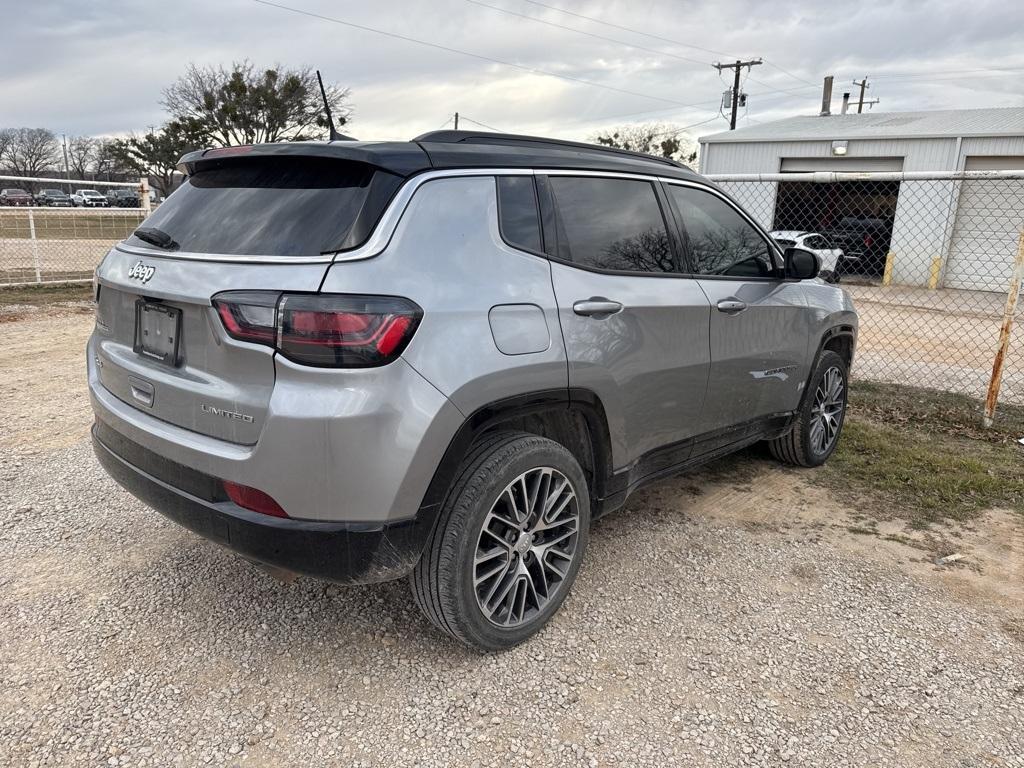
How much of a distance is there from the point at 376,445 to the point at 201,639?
127 centimetres

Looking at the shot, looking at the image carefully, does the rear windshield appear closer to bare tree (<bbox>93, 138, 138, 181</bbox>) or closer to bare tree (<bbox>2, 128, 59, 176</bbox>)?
bare tree (<bbox>93, 138, 138, 181</bbox>)

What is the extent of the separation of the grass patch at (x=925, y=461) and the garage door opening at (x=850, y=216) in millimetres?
14585

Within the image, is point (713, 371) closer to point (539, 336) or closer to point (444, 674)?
point (539, 336)

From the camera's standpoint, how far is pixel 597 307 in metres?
2.88

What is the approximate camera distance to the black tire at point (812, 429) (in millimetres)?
4566

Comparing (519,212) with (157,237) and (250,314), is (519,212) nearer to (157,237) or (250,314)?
(250,314)

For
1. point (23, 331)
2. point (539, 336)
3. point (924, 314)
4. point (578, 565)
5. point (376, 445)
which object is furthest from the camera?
point (924, 314)

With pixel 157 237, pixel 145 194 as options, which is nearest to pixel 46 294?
pixel 145 194

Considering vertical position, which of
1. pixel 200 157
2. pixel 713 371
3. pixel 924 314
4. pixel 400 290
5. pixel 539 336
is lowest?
pixel 924 314

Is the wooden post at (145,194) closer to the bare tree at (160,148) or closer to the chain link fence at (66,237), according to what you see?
the chain link fence at (66,237)

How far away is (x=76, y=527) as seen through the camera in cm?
371

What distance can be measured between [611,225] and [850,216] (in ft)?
66.3

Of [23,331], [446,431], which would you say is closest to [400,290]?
[446,431]

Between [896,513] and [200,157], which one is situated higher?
[200,157]
